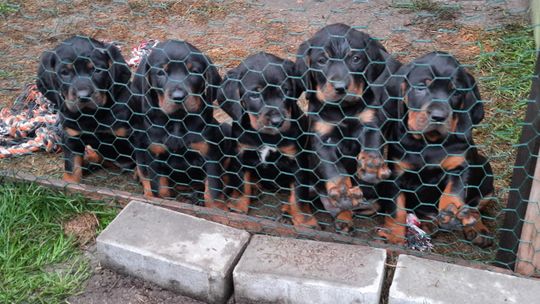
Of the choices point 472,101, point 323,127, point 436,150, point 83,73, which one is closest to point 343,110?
point 323,127

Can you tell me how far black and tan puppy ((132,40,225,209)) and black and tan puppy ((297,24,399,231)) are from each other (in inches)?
20.5

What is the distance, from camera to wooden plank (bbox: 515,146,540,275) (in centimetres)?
263

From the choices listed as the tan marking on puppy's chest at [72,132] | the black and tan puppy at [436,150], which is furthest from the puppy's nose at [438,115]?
the tan marking on puppy's chest at [72,132]

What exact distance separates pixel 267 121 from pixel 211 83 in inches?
15.4

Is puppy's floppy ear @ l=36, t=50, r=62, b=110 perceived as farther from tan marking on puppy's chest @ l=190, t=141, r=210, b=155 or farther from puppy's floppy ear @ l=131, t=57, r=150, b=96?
tan marking on puppy's chest @ l=190, t=141, r=210, b=155

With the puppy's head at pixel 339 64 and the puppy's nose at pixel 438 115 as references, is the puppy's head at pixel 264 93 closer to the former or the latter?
the puppy's head at pixel 339 64

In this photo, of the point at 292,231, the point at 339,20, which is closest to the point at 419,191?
the point at 292,231

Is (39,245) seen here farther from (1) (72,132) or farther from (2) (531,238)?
(2) (531,238)

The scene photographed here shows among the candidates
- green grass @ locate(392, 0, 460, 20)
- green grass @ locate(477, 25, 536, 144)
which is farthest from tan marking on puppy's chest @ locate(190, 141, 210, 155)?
green grass @ locate(392, 0, 460, 20)

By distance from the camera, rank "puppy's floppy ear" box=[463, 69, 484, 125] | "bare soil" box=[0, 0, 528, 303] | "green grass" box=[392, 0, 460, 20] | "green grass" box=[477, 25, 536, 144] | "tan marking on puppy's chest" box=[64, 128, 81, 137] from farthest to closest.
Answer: "green grass" box=[392, 0, 460, 20] < "bare soil" box=[0, 0, 528, 303] < "green grass" box=[477, 25, 536, 144] < "tan marking on puppy's chest" box=[64, 128, 81, 137] < "puppy's floppy ear" box=[463, 69, 484, 125]

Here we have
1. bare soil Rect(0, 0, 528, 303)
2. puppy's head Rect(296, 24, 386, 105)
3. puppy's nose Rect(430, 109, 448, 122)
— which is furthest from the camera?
bare soil Rect(0, 0, 528, 303)

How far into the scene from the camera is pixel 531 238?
271 centimetres

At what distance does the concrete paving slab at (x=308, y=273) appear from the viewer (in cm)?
273

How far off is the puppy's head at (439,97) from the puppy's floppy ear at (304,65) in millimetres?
452
